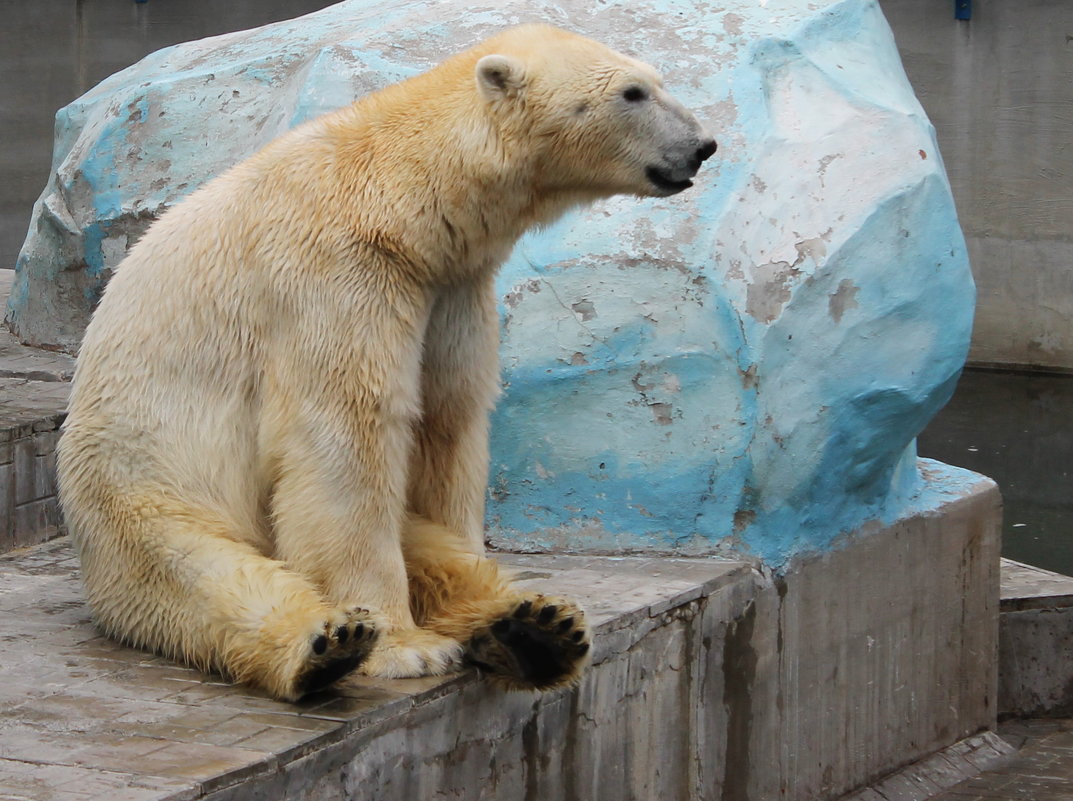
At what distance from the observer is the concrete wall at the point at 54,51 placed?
1508cm

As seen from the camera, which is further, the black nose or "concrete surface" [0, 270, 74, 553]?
"concrete surface" [0, 270, 74, 553]

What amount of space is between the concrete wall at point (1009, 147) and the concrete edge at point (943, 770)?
24.4ft

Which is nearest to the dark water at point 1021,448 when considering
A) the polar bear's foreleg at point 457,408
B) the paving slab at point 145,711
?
the paving slab at point 145,711

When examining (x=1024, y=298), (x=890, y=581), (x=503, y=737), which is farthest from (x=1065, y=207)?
(x=503, y=737)

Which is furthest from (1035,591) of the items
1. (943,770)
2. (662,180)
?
(662,180)

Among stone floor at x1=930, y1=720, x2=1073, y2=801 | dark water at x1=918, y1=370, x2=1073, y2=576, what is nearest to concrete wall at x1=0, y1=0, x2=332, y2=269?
dark water at x1=918, y1=370, x2=1073, y2=576

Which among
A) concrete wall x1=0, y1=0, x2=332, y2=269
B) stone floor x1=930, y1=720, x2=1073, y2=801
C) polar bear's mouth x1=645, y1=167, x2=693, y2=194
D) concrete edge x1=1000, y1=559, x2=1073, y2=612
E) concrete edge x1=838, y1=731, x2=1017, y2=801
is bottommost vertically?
stone floor x1=930, y1=720, x2=1073, y2=801

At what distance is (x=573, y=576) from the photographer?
4.37 metres

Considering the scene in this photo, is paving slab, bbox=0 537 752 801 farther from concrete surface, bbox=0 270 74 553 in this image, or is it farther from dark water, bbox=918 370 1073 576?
dark water, bbox=918 370 1073 576

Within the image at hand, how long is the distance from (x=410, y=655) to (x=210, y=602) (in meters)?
0.42

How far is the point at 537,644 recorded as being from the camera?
10.5 ft

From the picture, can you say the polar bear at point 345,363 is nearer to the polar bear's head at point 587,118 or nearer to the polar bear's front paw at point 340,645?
the polar bear's head at point 587,118

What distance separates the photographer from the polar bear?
322 cm

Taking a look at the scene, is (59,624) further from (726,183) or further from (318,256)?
(726,183)
